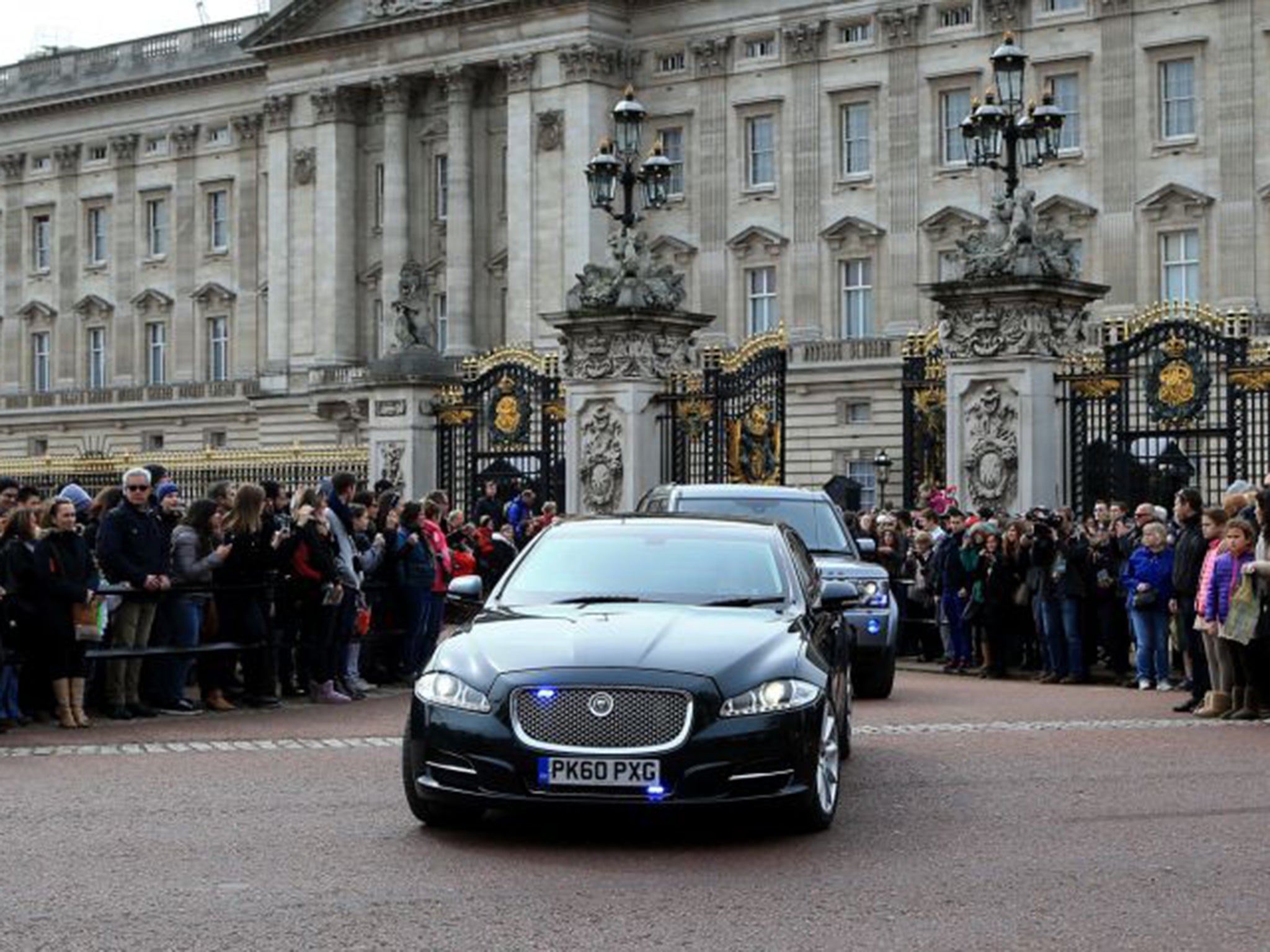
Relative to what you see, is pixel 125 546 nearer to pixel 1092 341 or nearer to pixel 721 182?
pixel 1092 341

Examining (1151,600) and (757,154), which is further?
(757,154)

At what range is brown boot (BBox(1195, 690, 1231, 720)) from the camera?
18984 mm

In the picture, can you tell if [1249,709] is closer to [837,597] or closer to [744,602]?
[837,597]

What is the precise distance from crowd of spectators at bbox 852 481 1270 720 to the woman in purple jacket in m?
0.02

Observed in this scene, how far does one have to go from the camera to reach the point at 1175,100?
5788 cm

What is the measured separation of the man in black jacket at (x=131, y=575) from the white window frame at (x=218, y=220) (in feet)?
204

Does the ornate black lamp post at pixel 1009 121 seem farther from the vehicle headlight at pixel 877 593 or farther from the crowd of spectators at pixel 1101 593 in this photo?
the vehicle headlight at pixel 877 593

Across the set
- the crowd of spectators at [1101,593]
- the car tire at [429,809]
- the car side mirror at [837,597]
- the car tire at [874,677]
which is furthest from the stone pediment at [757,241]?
the car tire at [429,809]

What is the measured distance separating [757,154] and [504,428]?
117 ft

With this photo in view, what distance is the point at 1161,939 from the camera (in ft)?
30.8

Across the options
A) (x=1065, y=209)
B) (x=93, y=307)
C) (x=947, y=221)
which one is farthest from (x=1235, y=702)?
(x=93, y=307)

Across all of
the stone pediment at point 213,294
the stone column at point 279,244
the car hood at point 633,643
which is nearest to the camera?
the car hood at point 633,643

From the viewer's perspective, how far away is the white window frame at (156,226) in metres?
82.2

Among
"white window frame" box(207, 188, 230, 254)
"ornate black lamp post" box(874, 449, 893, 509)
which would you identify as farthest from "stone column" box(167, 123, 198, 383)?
"ornate black lamp post" box(874, 449, 893, 509)
